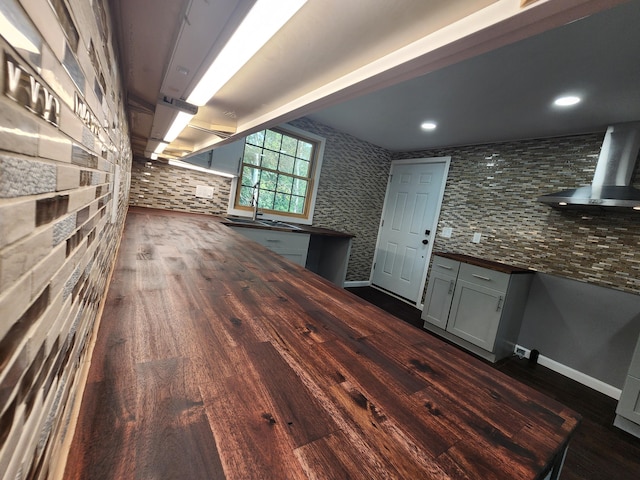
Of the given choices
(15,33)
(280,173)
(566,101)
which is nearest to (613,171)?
(566,101)

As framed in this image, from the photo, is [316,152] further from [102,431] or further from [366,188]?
[102,431]

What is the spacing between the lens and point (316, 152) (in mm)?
4035

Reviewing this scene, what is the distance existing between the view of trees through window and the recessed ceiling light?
2.73 m

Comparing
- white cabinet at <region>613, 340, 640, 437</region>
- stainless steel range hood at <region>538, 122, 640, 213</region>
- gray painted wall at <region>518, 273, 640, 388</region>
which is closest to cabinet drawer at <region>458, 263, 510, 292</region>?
gray painted wall at <region>518, 273, 640, 388</region>

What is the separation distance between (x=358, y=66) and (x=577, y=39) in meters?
1.75

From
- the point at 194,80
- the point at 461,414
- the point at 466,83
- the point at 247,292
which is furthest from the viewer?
the point at 466,83

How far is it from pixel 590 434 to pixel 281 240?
9.76ft

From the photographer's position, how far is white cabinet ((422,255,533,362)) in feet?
8.79

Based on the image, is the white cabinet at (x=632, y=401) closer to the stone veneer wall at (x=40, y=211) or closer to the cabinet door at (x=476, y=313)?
the cabinet door at (x=476, y=313)

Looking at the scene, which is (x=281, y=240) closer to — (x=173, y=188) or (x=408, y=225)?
(x=173, y=188)

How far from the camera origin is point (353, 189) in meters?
4.41

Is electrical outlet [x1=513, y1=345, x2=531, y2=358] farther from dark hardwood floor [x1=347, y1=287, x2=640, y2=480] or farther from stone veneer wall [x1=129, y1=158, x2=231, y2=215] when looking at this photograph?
stone veneer wall [x1=129, y1=158, x2=231, y2=215]

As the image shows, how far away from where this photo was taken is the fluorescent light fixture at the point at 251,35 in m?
0.42

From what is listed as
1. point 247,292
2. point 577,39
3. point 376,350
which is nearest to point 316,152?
point 577,39
